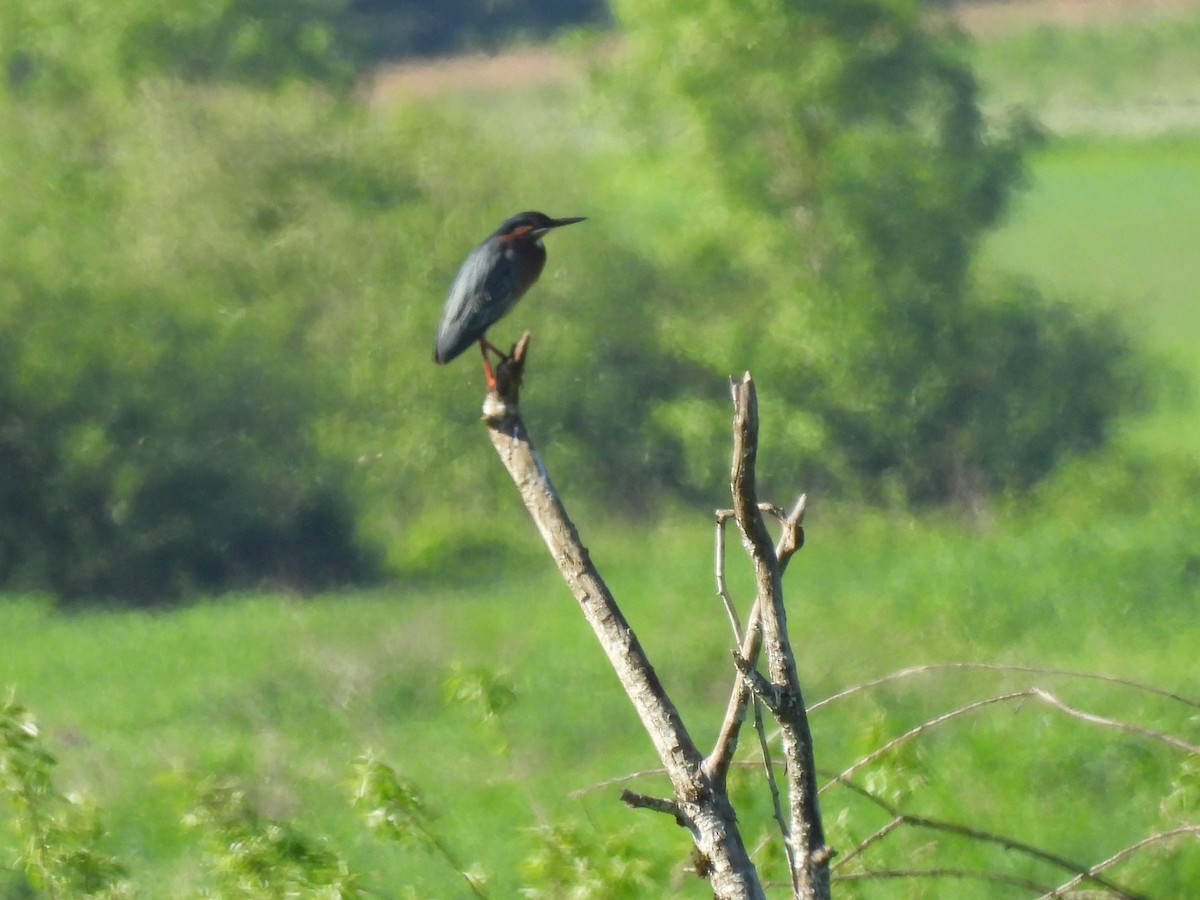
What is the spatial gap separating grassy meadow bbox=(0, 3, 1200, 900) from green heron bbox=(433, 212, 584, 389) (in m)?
0.91

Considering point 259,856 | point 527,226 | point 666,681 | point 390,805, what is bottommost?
point 259,856

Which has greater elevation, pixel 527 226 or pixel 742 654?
pixel 527 226

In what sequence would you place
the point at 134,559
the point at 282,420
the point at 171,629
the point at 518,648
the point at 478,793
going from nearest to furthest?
the point at 478,793, the point at 518,648, the point at 171,629, the point at 134,559, the point at 282,420

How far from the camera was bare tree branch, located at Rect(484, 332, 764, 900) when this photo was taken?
282 cm

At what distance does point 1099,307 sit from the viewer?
23.8 meters

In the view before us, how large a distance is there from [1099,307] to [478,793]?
14726 millimetres

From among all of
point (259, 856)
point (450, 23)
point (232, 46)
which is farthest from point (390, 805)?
point (450, 23)

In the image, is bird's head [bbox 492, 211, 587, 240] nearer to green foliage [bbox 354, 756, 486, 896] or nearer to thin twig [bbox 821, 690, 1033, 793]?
green foliage [bbox 354, 756, 486, 896]

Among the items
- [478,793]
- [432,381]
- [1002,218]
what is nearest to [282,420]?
[432,381]

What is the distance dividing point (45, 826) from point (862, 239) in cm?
1857

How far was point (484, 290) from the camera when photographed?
522 cm

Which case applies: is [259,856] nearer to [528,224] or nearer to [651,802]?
[651,802]

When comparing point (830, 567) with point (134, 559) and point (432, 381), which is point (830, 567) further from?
point (134, 559)

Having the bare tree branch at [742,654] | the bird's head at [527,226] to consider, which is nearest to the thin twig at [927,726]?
the bare tree branch at [742,654]
